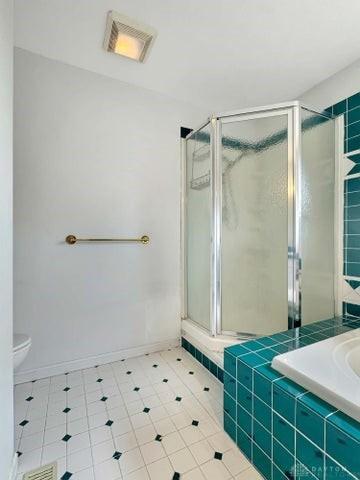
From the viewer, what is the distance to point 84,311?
72.1 inches

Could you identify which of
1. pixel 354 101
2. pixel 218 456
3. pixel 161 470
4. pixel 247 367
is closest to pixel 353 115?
pixel 354 101

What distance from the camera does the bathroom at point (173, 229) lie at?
1133 millimetres

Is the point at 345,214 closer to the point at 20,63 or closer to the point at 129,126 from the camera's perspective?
the point at 129,126

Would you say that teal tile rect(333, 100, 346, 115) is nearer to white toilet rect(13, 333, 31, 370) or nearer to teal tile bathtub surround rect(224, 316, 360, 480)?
teal tile bathtub surround rect(224, 316, 360, 480)

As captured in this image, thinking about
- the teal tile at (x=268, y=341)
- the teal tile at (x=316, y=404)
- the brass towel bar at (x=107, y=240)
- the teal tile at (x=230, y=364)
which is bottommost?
the teal tile at (x=230, y=364)

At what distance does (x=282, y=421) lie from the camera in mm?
926

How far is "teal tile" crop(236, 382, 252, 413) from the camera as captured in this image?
3.60 feet

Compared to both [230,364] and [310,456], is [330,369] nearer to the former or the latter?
[310,456]

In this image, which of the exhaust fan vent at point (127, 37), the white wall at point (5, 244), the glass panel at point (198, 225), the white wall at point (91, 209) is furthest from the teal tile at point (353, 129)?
the white wall at point (5, 244)

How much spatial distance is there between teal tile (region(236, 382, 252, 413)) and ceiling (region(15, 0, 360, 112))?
196 cm

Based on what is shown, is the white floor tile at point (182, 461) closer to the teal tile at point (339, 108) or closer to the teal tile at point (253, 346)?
the teal tile at point (253, 346)

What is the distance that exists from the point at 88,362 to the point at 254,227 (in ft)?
5.39

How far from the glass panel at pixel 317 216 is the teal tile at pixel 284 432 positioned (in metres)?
0.87

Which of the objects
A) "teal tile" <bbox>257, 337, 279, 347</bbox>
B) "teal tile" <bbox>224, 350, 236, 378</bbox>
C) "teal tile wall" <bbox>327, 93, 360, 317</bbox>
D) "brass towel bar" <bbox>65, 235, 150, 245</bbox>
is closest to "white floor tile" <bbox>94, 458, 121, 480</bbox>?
"teal tile" <bbox>224, 350, 236, 378</bbox>
